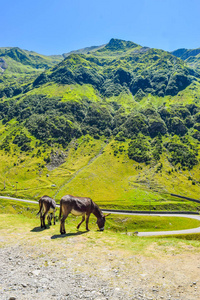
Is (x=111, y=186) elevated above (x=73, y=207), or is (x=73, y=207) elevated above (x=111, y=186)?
(x=73, y=207)

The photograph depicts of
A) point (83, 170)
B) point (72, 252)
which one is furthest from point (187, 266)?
point (83, 170)

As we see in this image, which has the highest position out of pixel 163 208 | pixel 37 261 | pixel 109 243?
pixel 37 261

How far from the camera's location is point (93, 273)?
39.3 ft

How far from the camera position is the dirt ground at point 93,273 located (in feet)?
32.4

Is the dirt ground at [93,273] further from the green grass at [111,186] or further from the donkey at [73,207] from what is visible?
the green grass at [111,186]

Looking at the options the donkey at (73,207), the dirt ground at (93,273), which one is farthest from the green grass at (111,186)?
the dirt ground at (93,273)

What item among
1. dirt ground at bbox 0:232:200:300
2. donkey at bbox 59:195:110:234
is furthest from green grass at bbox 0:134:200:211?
dirt ground at bbox 0:232:200:300

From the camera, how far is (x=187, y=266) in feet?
40.9

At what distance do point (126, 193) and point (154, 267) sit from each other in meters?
147

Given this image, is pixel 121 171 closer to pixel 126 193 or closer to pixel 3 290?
pixel 126 193

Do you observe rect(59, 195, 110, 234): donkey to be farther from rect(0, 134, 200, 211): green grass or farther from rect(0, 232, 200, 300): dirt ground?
rect(0, 134, 200, 211): green grass

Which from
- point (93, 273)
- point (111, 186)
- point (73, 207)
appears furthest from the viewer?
point (111, 186)

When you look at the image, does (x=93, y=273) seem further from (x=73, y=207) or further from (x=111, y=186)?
(x=111, y=186)

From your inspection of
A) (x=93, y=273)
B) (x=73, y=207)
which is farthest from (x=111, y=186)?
(x=93, y=273)
